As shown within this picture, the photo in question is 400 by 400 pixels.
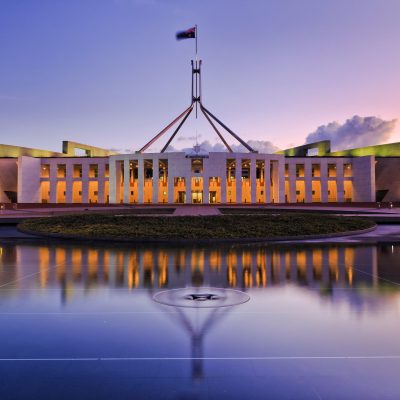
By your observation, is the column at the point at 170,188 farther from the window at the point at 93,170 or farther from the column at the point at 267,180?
the window at the point at 93,170

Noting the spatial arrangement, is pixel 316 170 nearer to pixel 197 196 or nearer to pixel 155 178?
pixel 197 196

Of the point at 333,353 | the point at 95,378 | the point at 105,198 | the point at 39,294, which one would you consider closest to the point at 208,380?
the point at 95,378

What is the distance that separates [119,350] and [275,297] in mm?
3322

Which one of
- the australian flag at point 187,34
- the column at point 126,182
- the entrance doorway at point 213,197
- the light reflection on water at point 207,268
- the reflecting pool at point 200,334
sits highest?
the australian flag at point 187,34

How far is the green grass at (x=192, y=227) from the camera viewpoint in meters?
16.1

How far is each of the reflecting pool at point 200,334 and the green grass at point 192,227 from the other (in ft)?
20.6

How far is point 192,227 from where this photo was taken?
17656 mm

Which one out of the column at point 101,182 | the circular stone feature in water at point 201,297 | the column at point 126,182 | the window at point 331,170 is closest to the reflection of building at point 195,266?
the circular stone feature in water at point 201,297

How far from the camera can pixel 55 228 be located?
18.4 m

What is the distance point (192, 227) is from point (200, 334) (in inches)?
501

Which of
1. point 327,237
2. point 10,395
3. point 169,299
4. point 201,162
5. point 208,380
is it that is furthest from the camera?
point 201,162

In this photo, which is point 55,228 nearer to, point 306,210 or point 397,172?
point 306,210

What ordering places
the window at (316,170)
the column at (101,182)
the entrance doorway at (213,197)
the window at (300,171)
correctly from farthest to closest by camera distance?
the window at (316,170) → the window at (300,171) → the entrance doorway at (213,197) → the column at (101,182)

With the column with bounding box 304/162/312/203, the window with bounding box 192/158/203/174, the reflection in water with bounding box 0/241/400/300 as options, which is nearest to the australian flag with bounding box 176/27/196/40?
the window with bounding box 192/158/203/174
